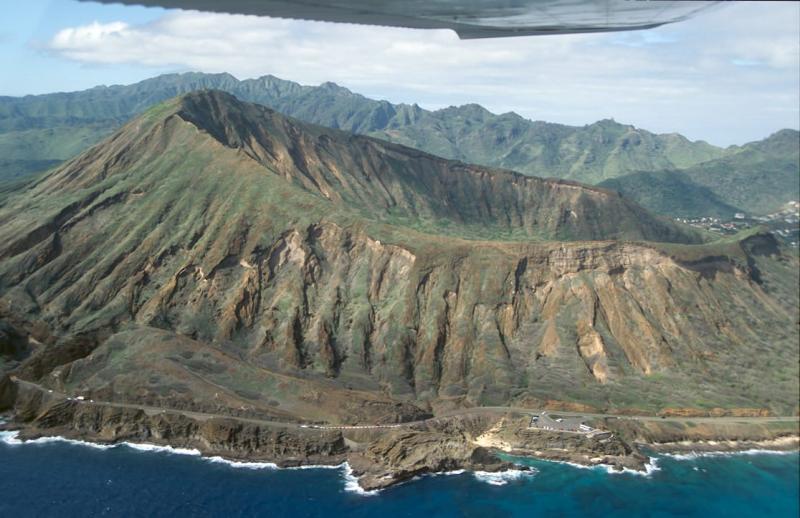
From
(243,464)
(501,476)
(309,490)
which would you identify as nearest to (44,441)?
(243,464)

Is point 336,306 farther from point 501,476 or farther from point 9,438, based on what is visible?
point 9,438

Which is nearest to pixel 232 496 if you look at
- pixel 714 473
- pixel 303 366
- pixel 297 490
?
pixel 297 490

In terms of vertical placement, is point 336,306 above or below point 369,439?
above

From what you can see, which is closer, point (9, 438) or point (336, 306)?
point (9, 438)

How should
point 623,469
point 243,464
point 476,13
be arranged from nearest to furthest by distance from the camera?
point 476,13, point 243,464, point 623,469

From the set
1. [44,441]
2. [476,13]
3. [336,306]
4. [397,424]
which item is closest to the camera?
[476,13]

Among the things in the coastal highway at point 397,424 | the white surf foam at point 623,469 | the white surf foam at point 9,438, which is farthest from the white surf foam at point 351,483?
the white surf foam at point 9,438
